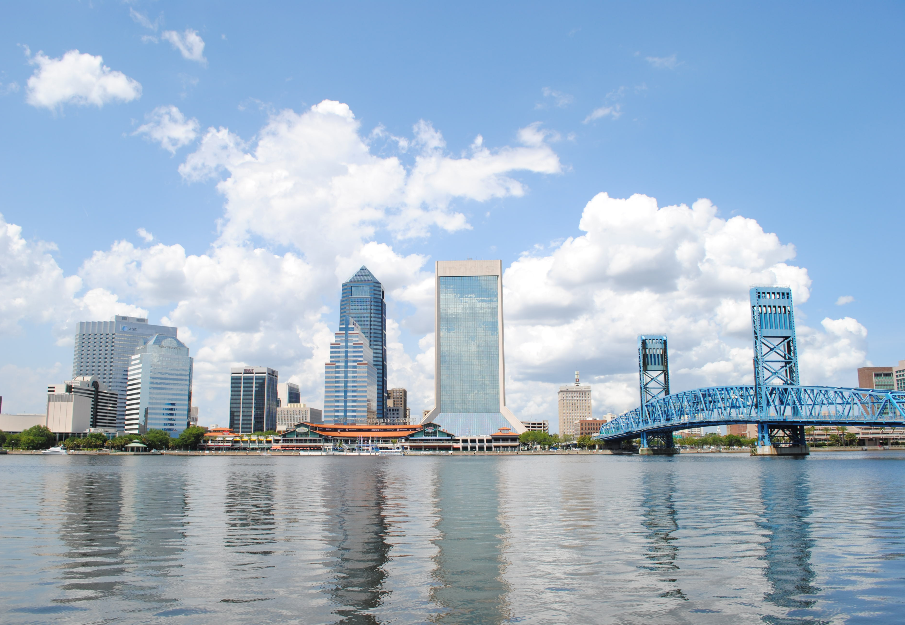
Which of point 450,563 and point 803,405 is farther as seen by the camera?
point 803,405

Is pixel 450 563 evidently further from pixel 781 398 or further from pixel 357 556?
pixel 781 398

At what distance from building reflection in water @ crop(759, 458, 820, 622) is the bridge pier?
145726 mm

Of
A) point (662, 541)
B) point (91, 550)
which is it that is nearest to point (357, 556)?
point (91, 550)

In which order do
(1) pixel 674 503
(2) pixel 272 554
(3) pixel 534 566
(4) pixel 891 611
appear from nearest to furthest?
(4) pixel 891 611 < (3) pixel 534 566 < (2) pixel 272 554 < (1) pixel 674 503

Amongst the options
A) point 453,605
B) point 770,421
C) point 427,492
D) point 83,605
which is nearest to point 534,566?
point 453,605

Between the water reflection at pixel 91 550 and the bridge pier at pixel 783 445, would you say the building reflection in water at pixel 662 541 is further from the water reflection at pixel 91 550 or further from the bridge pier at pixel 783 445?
the bridge pier at pixel 783 445

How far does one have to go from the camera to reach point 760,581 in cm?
2131

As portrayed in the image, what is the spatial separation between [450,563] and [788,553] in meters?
13.4

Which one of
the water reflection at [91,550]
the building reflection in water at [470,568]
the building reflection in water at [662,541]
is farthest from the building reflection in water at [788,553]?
the water reflection at [91,550]

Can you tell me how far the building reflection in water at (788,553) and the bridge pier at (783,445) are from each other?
5737 inches

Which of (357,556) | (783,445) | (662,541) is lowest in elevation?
(783,445)

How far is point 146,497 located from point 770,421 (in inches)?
6519

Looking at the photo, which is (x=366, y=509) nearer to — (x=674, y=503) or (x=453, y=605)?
(x=674, y=503)

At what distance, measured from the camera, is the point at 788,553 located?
26.7m
